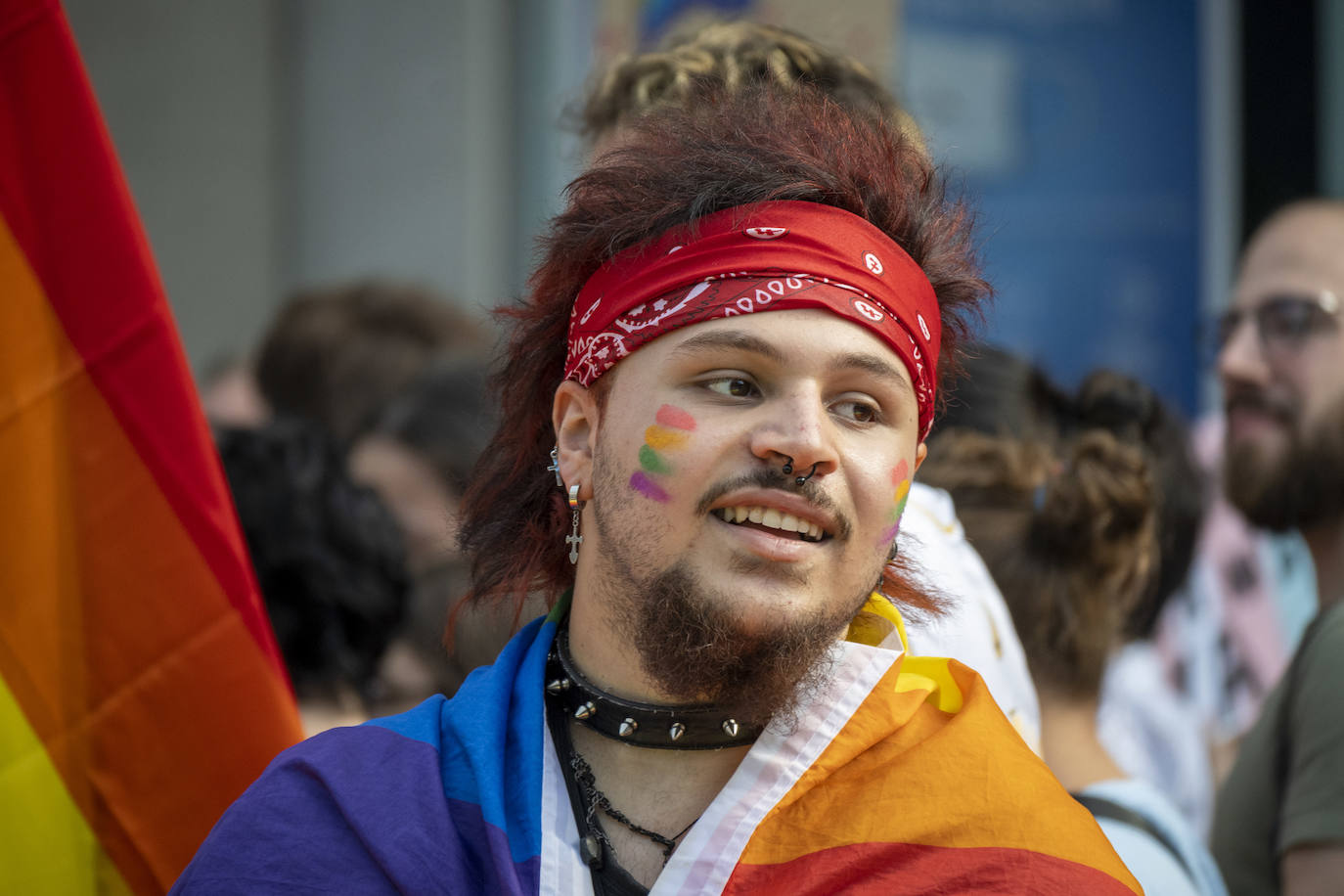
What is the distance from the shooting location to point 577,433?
2.25 m

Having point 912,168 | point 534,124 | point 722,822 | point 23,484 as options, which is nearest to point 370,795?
point 722,822

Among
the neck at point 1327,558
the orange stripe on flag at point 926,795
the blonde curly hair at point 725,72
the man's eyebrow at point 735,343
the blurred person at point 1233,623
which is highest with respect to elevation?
the blonde curly hair at point 725,72

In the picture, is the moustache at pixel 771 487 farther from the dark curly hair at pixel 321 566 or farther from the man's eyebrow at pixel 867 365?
the dark curly hair at pixel 321 566

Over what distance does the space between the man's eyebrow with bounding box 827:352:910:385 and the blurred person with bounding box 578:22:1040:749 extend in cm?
19

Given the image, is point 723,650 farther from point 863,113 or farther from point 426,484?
point 426,484

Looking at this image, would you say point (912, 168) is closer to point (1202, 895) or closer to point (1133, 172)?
point (1202, 895)

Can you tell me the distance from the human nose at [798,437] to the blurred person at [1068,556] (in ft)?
4.18

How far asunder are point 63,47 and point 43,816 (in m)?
1.27

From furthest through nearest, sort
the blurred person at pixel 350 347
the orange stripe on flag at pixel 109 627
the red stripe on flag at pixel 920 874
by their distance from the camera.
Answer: the blurred person at pixel 350 347 → the orange stripe on flag at pixel 109 627 → the red stripe on flag at pixel 920 874

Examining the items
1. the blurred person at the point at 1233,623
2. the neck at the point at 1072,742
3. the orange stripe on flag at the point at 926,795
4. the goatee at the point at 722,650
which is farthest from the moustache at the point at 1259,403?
the goatee at the point at 722,650

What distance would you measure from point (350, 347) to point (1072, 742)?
339 cm

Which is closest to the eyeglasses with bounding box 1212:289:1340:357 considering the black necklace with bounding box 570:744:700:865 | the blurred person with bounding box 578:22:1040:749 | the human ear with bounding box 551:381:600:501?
the blurred person with bounding box 578:22:1040:749

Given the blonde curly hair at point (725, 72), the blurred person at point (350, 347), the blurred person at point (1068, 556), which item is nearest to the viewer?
the blonde curly hair at point (725, 72)

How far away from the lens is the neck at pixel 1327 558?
148 inches
